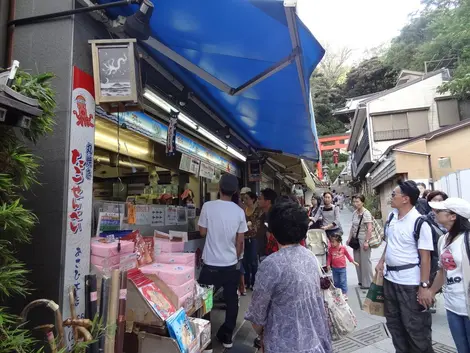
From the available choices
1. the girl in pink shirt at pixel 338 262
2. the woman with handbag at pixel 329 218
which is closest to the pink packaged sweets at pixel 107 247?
the girl in pink shirt at pixel 338 262

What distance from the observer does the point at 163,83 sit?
174 inches

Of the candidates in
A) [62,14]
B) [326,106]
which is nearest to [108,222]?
[62,14]

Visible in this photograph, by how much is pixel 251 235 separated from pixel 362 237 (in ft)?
7.88

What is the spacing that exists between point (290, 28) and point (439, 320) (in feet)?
17.0

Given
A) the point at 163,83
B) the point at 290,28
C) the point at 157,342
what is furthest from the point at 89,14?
the point at 157,342

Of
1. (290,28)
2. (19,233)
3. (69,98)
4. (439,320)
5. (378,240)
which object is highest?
(290,28)

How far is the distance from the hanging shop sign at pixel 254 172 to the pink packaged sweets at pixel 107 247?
6792 mm

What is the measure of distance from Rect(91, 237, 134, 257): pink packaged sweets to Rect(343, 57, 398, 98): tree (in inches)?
1717

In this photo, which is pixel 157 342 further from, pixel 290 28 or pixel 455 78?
pixel 455 78

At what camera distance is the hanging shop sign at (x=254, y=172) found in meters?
9.68

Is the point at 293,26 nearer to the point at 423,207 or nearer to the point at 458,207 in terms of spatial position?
the point at 458,207

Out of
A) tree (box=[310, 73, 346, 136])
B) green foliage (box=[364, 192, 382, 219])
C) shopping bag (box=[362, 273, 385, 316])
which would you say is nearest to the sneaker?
shopping bag (box=[362, 273, 385, 316])

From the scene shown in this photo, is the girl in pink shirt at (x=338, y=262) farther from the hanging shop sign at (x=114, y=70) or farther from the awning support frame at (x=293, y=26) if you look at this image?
the hanging shop sign at (x=114, y=70)

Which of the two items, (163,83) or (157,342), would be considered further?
(163,83)
